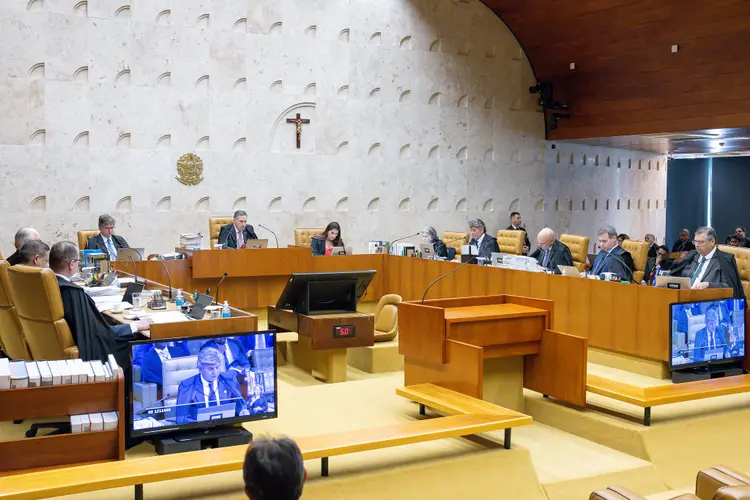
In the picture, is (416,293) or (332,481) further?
(416,293)

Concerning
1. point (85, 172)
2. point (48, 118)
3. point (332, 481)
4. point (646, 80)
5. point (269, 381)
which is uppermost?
point (646, 80)

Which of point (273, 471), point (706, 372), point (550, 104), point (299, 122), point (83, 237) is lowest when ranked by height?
point (706, 372)

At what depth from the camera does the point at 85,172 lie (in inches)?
420

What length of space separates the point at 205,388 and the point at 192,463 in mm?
602

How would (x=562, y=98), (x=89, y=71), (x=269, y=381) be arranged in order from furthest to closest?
(x=562, y=98) → (x=89, y=71) → (x=269, y=381)

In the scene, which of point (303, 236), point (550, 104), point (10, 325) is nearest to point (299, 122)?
point (303, 236)

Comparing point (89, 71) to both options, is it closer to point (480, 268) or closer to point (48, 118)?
point (48, 118)

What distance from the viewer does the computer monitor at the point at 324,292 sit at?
6.66 metres

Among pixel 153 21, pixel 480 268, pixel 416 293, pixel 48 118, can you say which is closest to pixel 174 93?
pixel 153 21

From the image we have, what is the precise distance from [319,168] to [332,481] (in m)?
8.52

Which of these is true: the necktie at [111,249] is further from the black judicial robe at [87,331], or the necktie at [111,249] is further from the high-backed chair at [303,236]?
the black judicial robe at [87,331]

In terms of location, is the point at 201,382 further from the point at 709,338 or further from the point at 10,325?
the point at 709,338

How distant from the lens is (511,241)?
1037cm

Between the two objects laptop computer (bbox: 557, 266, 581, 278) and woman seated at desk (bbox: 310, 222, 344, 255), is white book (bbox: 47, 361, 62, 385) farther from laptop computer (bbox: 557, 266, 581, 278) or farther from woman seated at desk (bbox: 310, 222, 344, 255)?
woman seated at desk (bbox: 310, 222, 344, 255)
